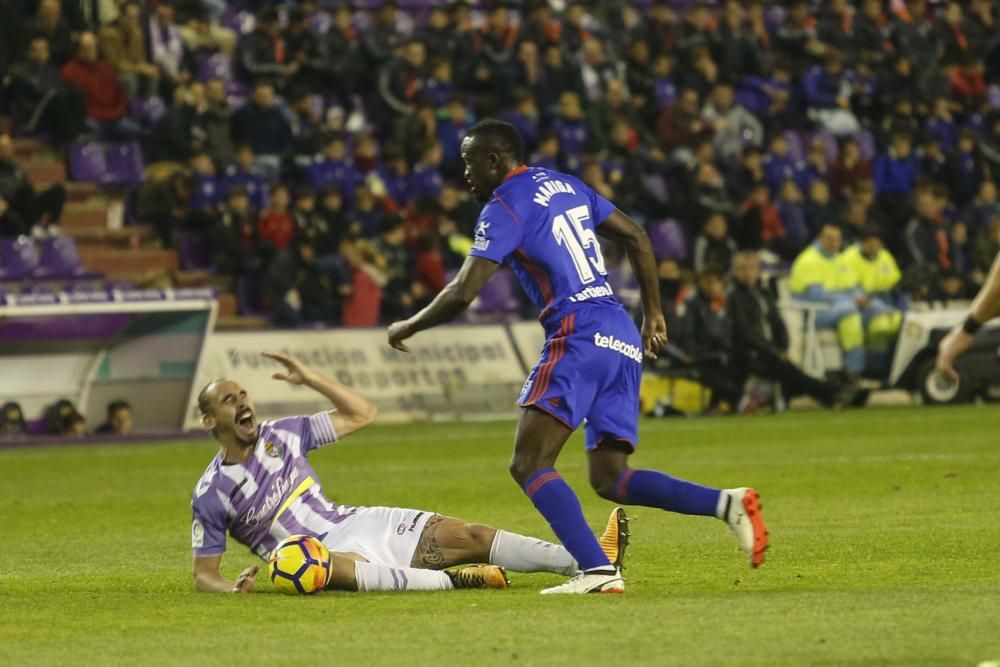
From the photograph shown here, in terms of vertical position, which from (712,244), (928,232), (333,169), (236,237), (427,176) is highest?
(333,169)

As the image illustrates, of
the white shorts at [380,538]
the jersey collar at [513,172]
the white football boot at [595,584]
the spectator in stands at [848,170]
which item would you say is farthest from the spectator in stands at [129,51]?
the white football boot at [595,584]

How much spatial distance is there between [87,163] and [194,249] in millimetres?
1680

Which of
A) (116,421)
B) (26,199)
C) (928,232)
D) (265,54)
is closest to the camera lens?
(116,421)

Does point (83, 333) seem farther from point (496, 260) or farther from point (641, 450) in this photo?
point (496, 260)

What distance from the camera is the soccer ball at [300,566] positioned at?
838 centimetres

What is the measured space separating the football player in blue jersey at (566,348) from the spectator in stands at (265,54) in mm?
17491

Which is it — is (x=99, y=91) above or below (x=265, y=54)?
below

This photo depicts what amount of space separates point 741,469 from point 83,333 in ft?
26.9

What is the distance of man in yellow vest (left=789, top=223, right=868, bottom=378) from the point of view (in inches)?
906

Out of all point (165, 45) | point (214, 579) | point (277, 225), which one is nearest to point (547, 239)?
point (214, 579)

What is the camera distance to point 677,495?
829 cm

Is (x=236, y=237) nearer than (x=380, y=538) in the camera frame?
No

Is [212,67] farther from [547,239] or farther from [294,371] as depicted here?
[547,239]

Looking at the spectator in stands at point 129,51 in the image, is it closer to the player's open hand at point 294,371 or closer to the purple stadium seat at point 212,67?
the purple stadium seat at point 212,67
